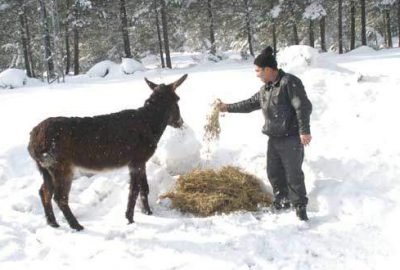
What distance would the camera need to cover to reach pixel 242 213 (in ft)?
22.7

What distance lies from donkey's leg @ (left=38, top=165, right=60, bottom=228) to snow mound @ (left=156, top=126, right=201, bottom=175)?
2.33m

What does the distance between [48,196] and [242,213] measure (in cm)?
274

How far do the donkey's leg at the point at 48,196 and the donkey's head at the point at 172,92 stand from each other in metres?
1.95

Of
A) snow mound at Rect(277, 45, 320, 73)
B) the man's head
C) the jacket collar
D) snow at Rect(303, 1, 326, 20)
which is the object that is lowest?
snow mound at Rect(277, 45, 320, 73)

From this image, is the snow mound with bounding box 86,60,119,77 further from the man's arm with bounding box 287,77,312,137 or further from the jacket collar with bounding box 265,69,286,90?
the man's arm with bounding box 287,77,312,137

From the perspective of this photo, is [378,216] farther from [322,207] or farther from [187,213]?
[187,213]

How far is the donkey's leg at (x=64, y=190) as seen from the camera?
6441mm

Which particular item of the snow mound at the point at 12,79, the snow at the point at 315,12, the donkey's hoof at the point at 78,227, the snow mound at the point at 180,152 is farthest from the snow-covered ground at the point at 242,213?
the snow at the point at 315,12

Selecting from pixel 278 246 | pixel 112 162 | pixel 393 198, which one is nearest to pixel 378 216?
pixel 393 198

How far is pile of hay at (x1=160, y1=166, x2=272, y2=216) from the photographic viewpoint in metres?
7.13

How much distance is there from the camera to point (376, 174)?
7359mm

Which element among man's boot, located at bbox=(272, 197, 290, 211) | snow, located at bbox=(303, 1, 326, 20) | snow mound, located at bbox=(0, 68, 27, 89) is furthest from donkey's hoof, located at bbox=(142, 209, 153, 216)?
snow, located at bbox=(303, 1, 326, 20)

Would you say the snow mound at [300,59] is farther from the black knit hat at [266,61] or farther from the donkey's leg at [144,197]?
the donkey's leg at [144,197]

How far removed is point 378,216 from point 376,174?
1.06 m
